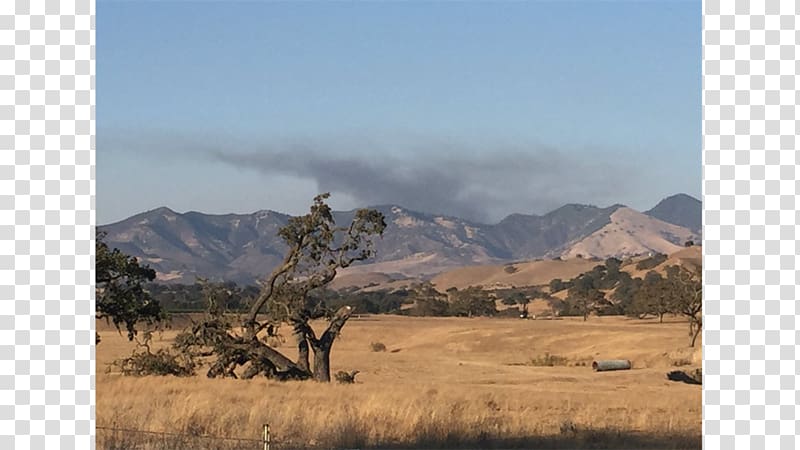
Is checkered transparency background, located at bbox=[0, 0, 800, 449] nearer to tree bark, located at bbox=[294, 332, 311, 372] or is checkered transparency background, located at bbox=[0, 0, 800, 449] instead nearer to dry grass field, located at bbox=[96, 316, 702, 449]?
dry grass field, located at bbox=[96, 316, 702, 449]

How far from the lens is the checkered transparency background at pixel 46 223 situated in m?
8.16

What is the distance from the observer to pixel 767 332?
799cm

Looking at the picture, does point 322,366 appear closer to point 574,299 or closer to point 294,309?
point 294,309

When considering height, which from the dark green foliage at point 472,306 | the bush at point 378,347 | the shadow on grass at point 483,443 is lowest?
the bush at point 378,347

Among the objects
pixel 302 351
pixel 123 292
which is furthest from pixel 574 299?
pixel 123 292

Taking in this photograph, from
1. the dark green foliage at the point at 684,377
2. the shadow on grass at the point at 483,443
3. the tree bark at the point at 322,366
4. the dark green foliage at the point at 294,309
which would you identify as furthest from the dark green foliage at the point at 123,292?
the dark green foliage at the point at 684,377

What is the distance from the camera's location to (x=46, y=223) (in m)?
8.20

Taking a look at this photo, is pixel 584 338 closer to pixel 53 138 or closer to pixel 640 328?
pixel 640 328

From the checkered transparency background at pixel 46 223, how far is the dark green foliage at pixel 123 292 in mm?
14313

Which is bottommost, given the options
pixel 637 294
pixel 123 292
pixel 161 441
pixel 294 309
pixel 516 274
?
pixel 161 441

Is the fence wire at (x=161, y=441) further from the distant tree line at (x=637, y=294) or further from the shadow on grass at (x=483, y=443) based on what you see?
the distant tree line at (x=637, y=294)

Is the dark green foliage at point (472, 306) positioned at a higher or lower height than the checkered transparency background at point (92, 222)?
lower

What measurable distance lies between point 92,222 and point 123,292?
1514 cm

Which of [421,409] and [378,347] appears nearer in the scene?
[421,409]
